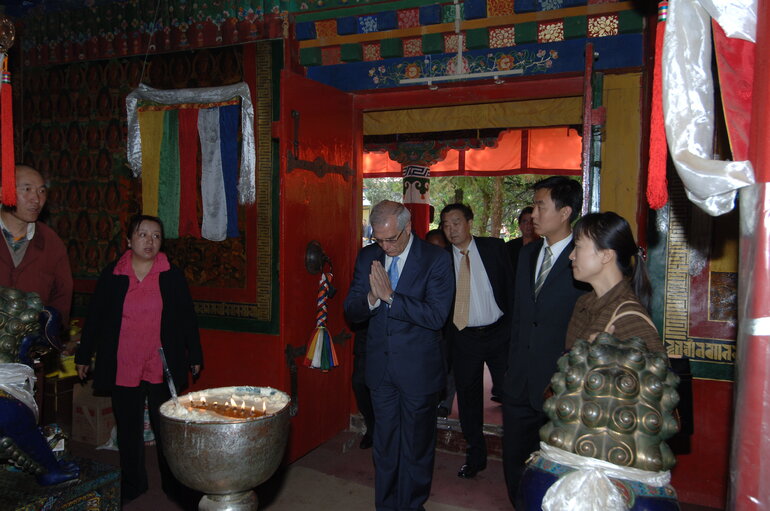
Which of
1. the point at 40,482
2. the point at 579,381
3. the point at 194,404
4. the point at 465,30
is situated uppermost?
the point at 465,30

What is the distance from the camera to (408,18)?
13.5 feet

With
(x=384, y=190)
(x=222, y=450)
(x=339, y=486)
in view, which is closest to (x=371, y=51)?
(x=339, y=486)

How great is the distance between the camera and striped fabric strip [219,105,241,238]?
14.3 ft

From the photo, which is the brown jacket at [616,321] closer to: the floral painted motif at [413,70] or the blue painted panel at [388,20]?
the floral painted motif at [413,70]

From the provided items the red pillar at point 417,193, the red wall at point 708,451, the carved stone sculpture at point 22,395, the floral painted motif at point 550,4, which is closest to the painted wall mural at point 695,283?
the red wall at point 708,451

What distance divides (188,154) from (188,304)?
60.8 inches

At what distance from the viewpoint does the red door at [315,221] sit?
375cm

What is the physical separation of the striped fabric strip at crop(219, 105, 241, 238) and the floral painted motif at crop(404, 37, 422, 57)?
1288 millimetres

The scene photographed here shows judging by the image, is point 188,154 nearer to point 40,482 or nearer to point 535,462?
point 40,482

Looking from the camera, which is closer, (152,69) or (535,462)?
(535,462)

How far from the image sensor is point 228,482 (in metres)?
1.64

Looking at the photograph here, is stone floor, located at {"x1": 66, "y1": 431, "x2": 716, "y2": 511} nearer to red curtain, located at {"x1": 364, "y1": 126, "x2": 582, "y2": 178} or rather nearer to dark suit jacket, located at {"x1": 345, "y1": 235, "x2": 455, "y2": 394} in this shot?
dark suit jacket, located at {"x1": 345, "y1": 235, "x2": 455, "y2": 394}

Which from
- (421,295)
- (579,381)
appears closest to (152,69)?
(421,295)

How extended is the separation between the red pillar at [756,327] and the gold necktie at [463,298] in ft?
8.10
